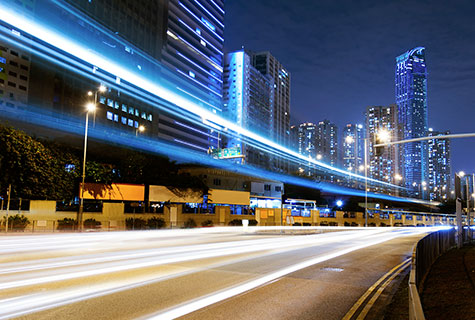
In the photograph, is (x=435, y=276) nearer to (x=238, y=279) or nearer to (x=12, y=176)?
(x=238, y=279)

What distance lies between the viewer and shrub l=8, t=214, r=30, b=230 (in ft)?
97.1

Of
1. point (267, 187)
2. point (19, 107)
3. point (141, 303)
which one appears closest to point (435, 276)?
point (141, 303)

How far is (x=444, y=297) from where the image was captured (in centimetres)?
1093

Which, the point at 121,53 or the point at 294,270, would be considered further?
the point at 121,53

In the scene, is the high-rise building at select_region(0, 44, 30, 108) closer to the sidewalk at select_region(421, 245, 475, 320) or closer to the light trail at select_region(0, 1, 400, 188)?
the light trail at select_region(0, 1, 400, 188)

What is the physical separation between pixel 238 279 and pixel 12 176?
1210 inches

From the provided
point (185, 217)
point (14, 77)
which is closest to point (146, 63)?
point (14, 77)

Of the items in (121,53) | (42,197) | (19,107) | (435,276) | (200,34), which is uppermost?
(200,34)

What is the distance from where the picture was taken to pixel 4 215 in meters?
31.1

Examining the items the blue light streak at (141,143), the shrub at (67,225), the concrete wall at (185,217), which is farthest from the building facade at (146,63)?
the shrub at (67,225)

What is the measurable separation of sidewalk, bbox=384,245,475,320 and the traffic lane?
0.39 meters

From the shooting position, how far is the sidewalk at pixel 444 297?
865cm

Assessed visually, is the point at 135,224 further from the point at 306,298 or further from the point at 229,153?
the point at 306,298

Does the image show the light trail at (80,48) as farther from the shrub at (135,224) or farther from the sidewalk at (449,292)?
the sidewalk at (449,292)
